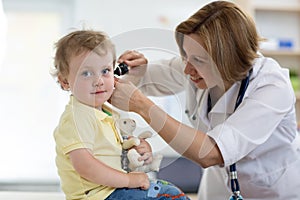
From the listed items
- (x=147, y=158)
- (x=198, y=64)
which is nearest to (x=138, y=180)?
(x=147, y=158)

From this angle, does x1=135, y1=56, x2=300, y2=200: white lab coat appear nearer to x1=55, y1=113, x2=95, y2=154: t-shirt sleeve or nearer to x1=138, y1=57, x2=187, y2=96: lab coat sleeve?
x1=138, y1=57, x2=187, y2=96: lab coat sleeve

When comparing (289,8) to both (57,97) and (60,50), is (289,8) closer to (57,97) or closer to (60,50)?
(57,97)

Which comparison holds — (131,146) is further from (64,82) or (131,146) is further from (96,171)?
(64,82)

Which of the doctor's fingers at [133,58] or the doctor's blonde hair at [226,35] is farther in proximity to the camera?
the doctor's blonde hair at [226,35]

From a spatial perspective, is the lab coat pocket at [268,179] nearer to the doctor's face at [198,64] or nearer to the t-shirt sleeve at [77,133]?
the doctor's face at [198,64]

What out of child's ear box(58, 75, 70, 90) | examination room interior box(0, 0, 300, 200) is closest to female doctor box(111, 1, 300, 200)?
child's ear box(58, 75, 70, 90)

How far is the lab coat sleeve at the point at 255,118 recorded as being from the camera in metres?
1.32

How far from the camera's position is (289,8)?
12.7ft

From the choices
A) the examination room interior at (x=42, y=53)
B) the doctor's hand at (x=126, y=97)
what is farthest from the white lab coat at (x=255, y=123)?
the examination room interior at (x=42, y=53)

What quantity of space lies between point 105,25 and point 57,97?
0.67m

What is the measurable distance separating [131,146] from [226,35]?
482 millimetres

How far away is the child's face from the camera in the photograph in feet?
3.40

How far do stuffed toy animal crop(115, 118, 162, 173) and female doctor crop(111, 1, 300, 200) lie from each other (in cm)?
5

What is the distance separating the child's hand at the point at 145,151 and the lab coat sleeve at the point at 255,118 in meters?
0.26
